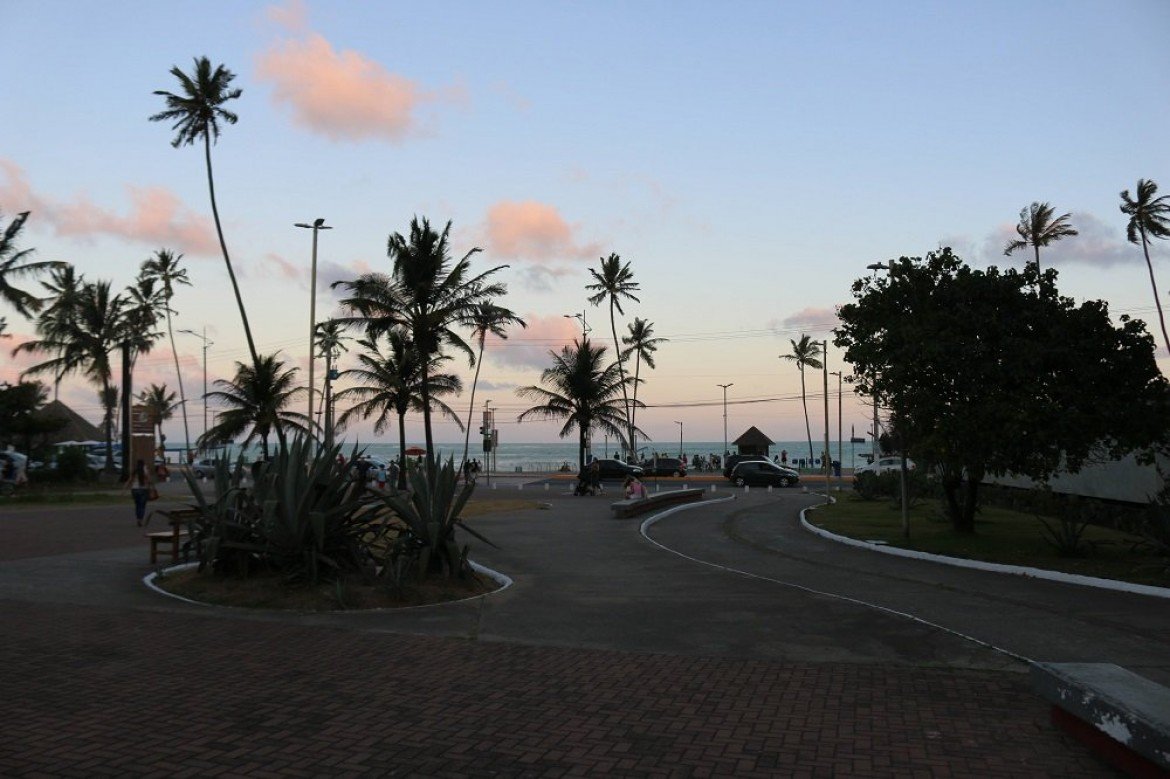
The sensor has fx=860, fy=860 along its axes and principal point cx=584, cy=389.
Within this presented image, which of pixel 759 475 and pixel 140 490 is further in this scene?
pixel 759 475

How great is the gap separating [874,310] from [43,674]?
50.3ft

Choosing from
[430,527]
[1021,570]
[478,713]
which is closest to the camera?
[478,713]

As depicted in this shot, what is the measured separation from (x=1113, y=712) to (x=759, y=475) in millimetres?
44413

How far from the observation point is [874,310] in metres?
17.6

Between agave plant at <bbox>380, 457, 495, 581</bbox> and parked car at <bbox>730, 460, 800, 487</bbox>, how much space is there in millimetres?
38207

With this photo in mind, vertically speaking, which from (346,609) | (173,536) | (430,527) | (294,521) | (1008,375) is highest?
(1008,375)

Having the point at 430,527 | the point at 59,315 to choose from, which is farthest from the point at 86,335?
the point at 430,527

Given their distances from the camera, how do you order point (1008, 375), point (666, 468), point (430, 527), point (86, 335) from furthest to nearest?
1. point (666, 468)
2. point (86, 335)
3. point (1008, 375)
4. point (430, 527)

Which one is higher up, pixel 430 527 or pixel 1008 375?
pixel 1008 375

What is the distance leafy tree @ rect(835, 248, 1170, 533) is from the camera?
48.0 feet

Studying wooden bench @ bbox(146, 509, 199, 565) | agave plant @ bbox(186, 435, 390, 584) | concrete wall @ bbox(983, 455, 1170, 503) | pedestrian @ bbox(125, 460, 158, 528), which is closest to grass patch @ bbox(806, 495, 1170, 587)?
concrete wall @ bbox(983, 455, 1170, 503)

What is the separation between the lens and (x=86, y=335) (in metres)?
44.7

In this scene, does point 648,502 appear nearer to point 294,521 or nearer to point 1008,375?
point 1008,375

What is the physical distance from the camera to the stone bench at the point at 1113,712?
450cm
